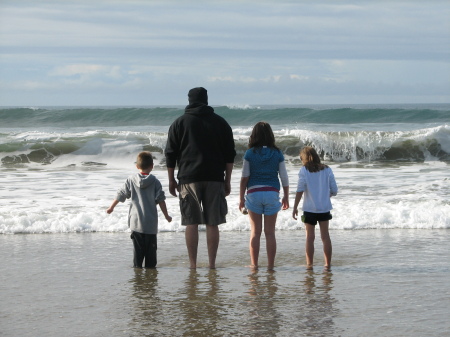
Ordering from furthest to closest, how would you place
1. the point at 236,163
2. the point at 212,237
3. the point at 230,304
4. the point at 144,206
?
1. the point at 236,163
2. the point at 144,206
3. the point at 212,237
4. the point at 230,304

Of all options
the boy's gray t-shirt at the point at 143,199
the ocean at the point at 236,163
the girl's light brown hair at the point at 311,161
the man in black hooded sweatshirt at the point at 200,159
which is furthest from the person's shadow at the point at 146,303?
the ocean at the point at 236,163

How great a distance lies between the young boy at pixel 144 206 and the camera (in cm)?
655

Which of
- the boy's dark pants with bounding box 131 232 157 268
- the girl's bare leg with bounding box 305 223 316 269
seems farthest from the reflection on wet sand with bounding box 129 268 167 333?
Result: the girl's bare leg with bounding box 305 223 316 269

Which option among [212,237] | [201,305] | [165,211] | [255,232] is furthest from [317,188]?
[201,305]

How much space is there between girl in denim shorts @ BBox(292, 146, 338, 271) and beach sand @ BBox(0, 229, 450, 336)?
0.27 m

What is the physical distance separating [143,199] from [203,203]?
655mm

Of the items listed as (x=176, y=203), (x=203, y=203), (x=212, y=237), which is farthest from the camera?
(x=176, y=203)

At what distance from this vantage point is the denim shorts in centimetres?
631

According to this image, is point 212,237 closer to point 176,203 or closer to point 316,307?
point 316,307

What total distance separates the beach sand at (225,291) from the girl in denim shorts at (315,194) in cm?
27

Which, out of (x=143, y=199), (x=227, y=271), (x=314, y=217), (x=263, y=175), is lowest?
(x=227, y=271)

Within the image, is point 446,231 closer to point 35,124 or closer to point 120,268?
point 120,268

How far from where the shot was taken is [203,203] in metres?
6.26

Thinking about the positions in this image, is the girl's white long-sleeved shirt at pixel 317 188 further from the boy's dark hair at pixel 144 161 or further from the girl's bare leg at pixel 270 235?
Result: the boy's dark hair at pixel 144 161
